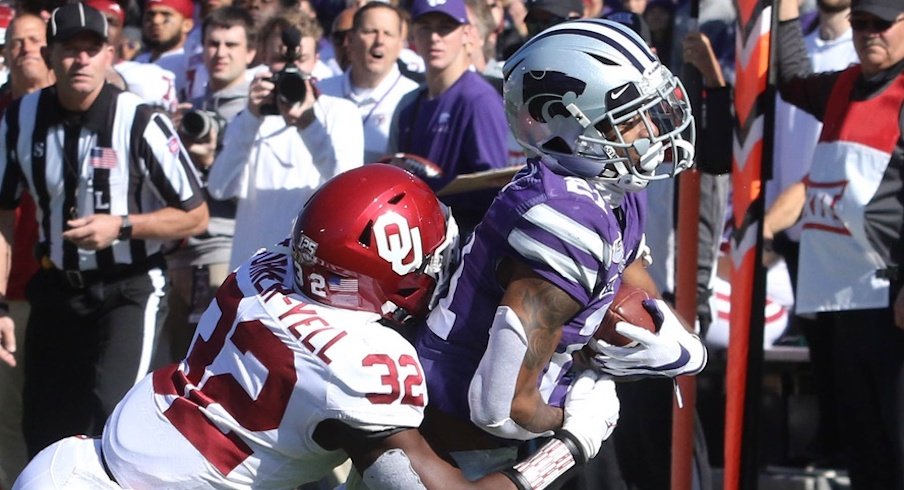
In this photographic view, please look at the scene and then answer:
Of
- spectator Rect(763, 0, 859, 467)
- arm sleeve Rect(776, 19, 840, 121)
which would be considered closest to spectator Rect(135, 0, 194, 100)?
spectator Rect(763, 0, 859, 467)

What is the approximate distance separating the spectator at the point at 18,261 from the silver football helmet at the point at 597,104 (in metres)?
2.74

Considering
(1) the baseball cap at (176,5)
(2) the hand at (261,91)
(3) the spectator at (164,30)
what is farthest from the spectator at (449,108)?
(1) the baseball cap at (176,5)

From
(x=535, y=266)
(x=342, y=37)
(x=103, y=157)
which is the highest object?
(x=535, y=266)

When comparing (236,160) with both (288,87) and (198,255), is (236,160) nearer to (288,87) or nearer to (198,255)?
(288,87)

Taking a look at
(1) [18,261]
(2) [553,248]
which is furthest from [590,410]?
(1) [18,261]

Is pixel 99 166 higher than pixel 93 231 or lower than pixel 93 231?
higher

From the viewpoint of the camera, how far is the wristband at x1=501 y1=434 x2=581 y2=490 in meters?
3.02

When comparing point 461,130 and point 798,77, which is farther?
point 461,130

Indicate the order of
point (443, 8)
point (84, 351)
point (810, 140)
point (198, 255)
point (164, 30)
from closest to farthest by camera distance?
1. point (84, 351)
2. point (443, 8)
3. point (810, 140)
4. point (198, 255)
5. point (164, 30)

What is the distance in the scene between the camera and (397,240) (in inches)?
119

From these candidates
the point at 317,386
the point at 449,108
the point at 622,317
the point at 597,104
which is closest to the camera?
Answer: the point at 317,386

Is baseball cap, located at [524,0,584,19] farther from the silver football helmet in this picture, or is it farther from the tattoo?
the tattoo

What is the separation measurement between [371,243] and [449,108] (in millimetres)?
2441

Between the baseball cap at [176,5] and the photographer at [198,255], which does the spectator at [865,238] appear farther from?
the baseball cap at [176,5]
